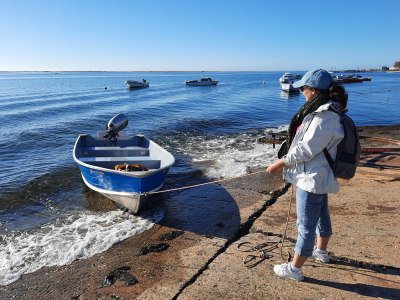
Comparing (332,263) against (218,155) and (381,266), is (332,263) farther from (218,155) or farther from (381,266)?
(218,155)

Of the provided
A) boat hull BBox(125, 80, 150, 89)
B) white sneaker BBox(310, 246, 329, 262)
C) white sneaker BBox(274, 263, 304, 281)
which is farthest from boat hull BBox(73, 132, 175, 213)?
boat hull BBox(125, 80, 150, 89)

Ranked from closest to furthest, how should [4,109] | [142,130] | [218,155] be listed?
[218,155], [142,130], [4,109]

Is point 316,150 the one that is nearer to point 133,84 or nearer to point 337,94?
point 337,94

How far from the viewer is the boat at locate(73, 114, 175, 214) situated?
592cm

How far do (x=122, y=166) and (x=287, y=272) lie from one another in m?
5.13

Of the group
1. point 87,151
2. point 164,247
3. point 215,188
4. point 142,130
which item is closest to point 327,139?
point 164,247

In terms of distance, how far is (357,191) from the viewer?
5625 mm

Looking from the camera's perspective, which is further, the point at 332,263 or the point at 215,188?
the point at 215,188

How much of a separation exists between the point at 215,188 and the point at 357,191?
3312 mm

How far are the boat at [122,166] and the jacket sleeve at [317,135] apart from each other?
3.87m

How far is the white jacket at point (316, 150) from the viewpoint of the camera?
2344 millimetres

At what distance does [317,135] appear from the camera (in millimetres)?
2346

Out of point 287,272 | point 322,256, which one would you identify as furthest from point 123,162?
point 322,256

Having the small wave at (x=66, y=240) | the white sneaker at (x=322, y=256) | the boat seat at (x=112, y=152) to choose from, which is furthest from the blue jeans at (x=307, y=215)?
the boat seat at (x=112, y=152)
